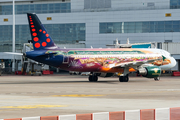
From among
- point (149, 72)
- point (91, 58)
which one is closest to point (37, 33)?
point (91, 58)

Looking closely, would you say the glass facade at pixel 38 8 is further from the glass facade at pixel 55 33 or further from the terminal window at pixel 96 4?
the terminal window at pixel 96 4

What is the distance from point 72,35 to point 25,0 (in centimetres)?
1764

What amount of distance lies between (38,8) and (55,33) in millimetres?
9323

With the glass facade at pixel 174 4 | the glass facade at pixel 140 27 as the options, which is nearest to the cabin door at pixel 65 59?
the glass facade at pixel 140 27

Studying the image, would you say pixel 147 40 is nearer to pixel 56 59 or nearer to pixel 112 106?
pixel 56 59

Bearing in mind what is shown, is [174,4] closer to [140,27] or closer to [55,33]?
[140,27]

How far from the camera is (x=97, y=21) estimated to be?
3425 inches

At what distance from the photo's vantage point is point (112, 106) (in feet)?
67.1

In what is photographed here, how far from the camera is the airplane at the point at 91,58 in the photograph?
43.7m

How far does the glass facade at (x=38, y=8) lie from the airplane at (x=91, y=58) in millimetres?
45272

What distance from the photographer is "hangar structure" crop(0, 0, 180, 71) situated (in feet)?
271

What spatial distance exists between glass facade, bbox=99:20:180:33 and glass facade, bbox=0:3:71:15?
1231 centimetres

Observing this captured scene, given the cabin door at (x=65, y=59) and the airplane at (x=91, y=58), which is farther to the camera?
the cabin door at (x=65, y=59)

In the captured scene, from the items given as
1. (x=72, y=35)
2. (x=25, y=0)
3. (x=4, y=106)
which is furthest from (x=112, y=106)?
(x=25, y=0)
